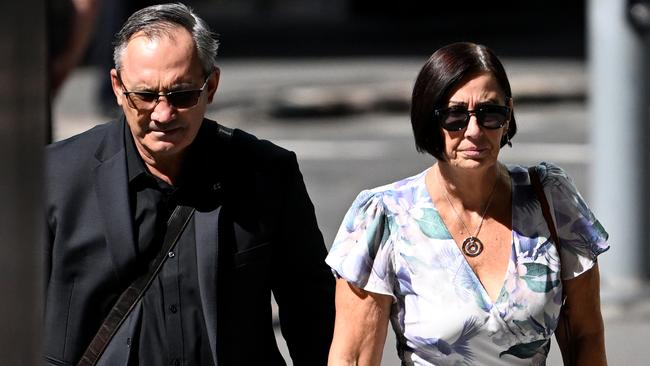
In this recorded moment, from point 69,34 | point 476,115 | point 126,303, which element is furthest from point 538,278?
point 69,34

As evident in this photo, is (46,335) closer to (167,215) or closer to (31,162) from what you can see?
(167,215)

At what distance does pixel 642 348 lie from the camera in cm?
740

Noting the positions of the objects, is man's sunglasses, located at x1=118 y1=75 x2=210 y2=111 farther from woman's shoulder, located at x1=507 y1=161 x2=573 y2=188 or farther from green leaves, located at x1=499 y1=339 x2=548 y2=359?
green leaves, located at x1=499 y1=339 x2=548 y2=359

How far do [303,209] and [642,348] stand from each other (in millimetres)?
4221

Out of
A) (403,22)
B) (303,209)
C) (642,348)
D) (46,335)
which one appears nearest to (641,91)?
(642,348)

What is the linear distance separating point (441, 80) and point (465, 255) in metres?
0.44

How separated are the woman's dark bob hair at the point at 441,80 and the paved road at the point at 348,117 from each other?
616cm

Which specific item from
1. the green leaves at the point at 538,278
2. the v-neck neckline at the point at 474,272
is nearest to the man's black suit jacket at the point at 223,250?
the v-neck neckline at the point at 474,272

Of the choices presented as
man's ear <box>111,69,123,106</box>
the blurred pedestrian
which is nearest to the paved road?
the blurred pedestrian

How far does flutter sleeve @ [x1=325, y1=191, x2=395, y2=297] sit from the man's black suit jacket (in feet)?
0.63

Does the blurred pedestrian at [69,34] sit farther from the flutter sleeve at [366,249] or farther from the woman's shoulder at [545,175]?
the woman's shoulder at [545,175]

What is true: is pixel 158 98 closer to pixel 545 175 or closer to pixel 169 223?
pixel 169 223

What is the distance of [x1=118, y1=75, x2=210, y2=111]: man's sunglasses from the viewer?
11.1ft

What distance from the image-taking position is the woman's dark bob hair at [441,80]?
3395mm
